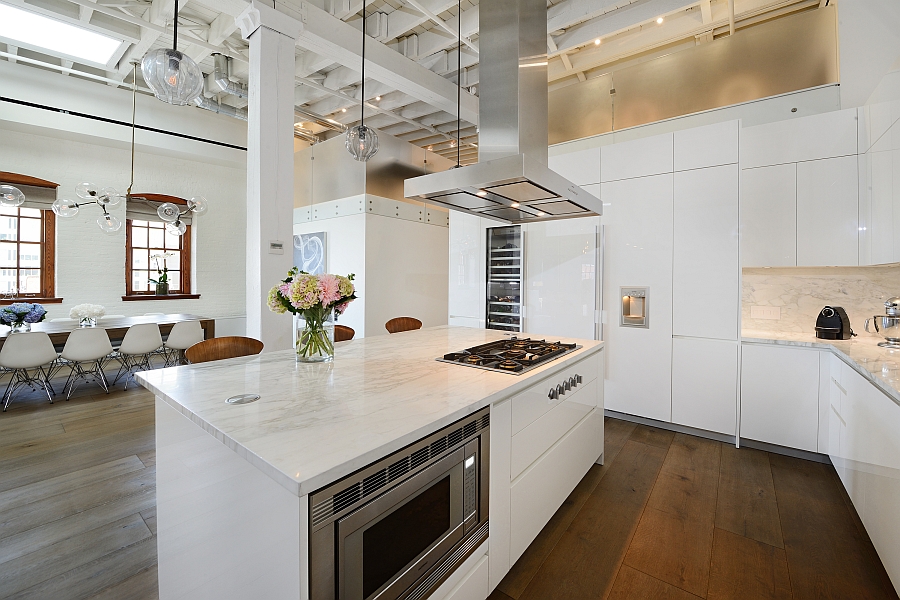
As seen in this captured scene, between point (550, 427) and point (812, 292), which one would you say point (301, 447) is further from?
point (812, 292)

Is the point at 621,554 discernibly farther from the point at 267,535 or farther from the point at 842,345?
the point at 842,345

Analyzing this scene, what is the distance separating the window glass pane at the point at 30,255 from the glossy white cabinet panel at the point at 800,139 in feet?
26.4

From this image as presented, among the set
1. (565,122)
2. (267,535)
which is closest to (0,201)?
(267,535)

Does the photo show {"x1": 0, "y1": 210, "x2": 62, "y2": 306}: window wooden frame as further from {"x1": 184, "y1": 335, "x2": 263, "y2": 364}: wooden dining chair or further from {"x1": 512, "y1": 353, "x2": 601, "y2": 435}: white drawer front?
{"x1": 512, "y1": 353, "x2": 601, "y2": 435}: white drawer front

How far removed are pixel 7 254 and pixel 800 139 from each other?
8549 mm

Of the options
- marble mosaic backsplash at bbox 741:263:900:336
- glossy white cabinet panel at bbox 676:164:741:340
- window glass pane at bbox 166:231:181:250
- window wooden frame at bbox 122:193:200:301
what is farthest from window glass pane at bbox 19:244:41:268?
marble mosaic backsplash at bbox 741:263:900:336

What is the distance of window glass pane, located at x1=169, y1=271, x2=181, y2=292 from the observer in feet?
21.2

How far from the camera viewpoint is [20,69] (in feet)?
15.4

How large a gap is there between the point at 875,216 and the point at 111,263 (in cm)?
826

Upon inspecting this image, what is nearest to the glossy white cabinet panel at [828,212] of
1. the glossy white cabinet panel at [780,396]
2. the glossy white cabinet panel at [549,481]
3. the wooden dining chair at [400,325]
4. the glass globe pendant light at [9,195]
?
the glossy white cabinet panel at [780,396]

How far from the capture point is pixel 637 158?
11.6ft

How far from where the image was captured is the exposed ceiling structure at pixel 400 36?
11.0 ft

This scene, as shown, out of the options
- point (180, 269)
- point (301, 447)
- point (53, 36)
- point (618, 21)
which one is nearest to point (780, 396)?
point (618, 21)

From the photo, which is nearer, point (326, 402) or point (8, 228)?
point (326, 402)
